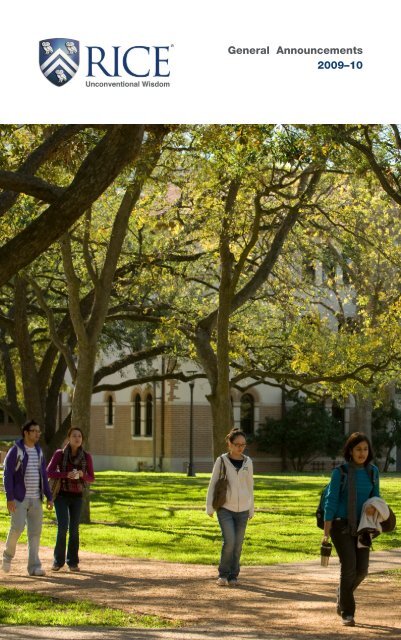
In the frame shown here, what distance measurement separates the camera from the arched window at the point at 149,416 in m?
60.9

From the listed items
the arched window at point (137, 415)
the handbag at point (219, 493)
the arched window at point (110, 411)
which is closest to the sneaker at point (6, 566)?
the handbag at point (219, 493)

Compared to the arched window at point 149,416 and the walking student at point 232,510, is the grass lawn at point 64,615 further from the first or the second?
the arched window at point 149,416

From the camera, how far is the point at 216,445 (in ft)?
81.8

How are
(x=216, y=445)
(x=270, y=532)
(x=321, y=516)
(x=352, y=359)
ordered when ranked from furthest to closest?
1. (x=352, y=359)
2. (x=216, y=445)
3. (x=270, y=532)
4. (x=321, y=516)

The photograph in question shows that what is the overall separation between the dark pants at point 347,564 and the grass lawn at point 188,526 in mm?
6277

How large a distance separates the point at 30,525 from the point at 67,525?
2.66ft

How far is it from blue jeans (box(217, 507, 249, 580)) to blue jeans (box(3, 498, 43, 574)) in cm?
230

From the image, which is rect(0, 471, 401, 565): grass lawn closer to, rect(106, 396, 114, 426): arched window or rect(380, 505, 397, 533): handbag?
rect(380, 505, 397, 533): handbag

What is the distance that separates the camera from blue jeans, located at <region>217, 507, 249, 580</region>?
574 inches

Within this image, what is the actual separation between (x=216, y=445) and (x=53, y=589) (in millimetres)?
11127
